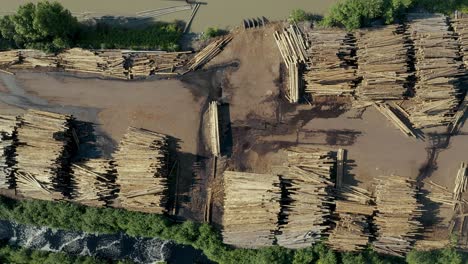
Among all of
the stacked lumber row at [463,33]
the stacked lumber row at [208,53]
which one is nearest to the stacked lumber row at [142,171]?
the stacked lumber row at [208,53]

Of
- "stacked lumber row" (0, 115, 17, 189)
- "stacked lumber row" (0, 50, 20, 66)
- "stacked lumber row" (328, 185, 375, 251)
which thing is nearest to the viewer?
"stacked lumber row" (328, 185, 375, 251)

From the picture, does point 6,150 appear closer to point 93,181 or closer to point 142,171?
point 93,181

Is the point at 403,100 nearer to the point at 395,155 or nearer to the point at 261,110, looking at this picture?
the point at 395,155

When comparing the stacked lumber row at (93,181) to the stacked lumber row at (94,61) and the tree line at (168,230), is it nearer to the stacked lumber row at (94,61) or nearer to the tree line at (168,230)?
the tree line at (168,230)

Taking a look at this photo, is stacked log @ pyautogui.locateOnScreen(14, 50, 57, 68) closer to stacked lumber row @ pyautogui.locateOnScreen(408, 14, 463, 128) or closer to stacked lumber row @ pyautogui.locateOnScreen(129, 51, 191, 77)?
stacked lumber row @ pyautogui.locateOnScreen(129, 51, 191, 77)

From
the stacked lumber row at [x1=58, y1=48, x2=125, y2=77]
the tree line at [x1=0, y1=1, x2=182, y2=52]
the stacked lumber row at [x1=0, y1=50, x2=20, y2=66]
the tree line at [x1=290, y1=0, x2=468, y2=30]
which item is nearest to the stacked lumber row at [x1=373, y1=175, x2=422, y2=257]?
the tree line at [x1=290, y1=0, x2=468, y2=30]

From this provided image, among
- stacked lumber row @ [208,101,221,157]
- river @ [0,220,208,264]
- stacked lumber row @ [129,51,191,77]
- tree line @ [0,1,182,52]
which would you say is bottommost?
river @ [0,220,208,264]
